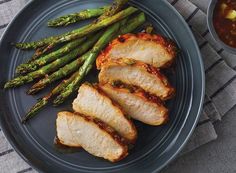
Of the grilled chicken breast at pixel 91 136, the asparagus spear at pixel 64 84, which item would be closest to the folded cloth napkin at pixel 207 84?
the asparagus spear at pixel 64 84

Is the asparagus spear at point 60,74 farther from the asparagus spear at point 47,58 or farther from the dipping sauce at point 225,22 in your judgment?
the dipping sauce at point 225,22

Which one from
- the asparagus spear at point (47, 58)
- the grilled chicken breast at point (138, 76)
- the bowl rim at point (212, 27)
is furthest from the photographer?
the asparagus spear at point (47, 58)

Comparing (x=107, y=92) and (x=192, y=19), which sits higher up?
(x=192, y=19)

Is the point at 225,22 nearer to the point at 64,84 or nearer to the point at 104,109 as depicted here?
the point at 104,109

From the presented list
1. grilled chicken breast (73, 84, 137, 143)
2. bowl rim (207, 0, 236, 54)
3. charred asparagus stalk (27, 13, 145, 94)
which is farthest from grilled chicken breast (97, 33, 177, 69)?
bowl rim (207, 0, 236, 54)

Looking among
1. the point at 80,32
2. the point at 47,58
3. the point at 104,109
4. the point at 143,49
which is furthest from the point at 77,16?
the point at 104,109

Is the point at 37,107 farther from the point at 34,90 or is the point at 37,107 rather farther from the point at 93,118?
the point at 93,118

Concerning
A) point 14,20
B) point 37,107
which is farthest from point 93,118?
point 14,20
